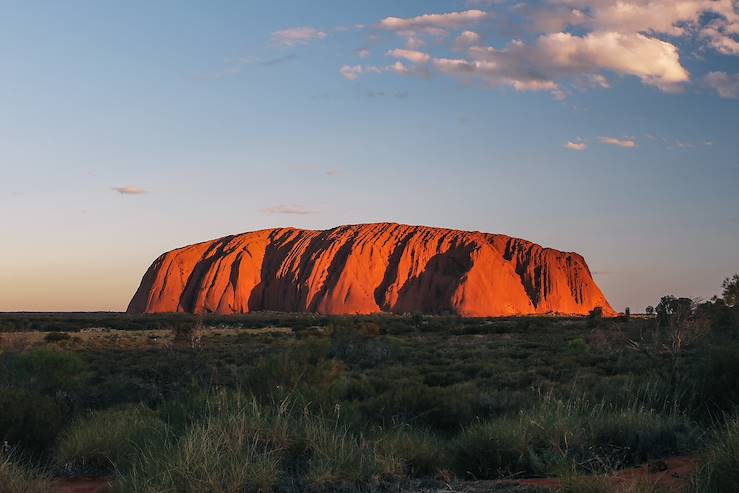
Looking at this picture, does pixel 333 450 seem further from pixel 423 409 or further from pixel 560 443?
pixel 423 409

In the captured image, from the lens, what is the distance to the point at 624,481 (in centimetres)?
505

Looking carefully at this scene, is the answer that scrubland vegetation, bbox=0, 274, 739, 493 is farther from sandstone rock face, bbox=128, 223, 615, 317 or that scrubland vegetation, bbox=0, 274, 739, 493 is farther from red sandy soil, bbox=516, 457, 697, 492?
sandstone rock face, bbox=128, 223, 615, 317

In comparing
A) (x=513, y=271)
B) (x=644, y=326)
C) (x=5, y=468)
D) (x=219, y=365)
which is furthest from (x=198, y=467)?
(x=513, y=271)

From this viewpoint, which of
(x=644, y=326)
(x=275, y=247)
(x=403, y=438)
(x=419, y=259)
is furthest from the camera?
(x=275, y=247)

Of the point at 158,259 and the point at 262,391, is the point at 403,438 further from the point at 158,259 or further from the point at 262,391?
the point at 158,259

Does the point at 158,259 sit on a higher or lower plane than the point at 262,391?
higher

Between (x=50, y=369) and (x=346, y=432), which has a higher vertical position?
(x=346, y=432)

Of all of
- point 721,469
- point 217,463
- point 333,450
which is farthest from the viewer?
point 333,450

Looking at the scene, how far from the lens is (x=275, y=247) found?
315 ft

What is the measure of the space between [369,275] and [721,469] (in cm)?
8053

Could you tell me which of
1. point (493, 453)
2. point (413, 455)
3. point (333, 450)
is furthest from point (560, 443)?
point (333, 450)

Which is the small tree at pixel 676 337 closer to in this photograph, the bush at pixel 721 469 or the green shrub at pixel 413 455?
the bush at pixel 721 469

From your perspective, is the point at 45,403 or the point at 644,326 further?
the point at 644,326

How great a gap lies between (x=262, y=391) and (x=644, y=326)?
16.1 m
